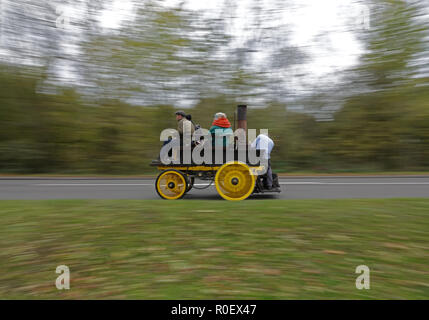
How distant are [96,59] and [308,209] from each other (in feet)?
42.3

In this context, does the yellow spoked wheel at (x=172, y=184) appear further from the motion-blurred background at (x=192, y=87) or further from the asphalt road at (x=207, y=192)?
the motion-blurred background at (x=192, y=87)

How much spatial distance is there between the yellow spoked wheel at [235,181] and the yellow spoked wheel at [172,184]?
825mm

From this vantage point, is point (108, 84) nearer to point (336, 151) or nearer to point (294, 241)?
point (336, 151)

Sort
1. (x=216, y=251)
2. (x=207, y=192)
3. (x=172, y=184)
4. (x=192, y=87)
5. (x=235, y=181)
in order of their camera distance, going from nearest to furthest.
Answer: (x=216, y=251) < (x=235, y=181) < (x=172, y=184) < (x=207, y=192) < (x=192, y=87)

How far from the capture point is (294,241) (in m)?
4.80

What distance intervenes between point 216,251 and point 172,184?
3587mm

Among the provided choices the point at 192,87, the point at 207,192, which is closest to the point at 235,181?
the point at 207,192

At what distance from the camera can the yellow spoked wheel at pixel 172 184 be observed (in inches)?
313

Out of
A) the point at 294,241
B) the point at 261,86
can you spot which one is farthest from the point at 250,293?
the point at 261,86

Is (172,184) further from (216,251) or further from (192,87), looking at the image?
(192,87)

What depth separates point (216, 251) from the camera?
15.0ft

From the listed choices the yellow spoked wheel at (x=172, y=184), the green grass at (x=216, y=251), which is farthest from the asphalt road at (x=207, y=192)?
the green grass at (x=216, y=251)
